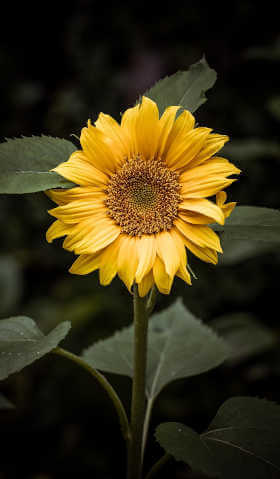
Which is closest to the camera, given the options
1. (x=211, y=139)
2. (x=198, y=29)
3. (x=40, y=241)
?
(x=211, y=139)

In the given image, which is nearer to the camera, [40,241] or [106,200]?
[106,200]

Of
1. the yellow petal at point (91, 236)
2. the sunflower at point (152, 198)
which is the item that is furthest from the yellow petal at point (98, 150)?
the yellow petal at point (91, 236)

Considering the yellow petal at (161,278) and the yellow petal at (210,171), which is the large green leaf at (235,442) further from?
the yellow petal at (210,171)

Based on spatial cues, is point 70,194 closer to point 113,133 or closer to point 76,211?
point 76,211

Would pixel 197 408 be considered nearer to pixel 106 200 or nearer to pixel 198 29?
pixel 106 200

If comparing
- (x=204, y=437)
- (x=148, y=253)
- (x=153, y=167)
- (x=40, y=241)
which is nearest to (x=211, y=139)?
(x=153, y=167)

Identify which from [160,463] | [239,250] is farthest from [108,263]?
[239,250]

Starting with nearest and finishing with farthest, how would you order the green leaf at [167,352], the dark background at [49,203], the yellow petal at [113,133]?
1. the yellow petal at [113,133]
2. the green leaf at [167,352]
3. the dark background at [49,203]
